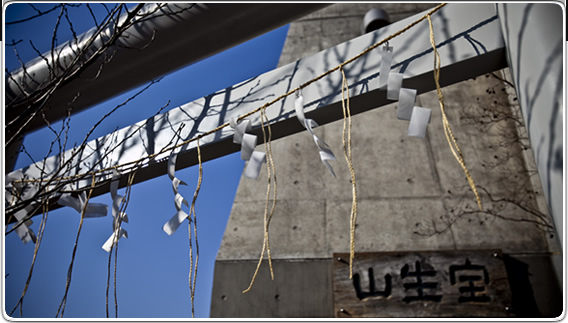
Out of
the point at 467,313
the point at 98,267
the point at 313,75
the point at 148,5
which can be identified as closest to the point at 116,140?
the point at 148,5

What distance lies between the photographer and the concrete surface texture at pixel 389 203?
305 cm

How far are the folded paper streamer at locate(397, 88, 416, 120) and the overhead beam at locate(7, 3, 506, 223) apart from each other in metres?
0.32

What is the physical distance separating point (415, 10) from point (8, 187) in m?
4.01

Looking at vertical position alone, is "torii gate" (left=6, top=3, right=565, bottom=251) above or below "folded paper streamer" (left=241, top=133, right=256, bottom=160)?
above

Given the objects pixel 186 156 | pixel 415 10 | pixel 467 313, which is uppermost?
pixel 415 10

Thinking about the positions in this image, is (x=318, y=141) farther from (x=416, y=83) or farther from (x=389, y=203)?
(x=389, y=203)

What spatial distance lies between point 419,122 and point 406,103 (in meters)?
0.10

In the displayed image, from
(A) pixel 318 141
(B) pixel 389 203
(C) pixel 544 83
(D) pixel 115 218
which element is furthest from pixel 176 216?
(B) pixel 389 203

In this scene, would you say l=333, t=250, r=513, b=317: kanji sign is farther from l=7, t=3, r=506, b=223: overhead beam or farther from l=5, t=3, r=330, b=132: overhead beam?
l=5, t=3, r=330, b=132: overhead beam

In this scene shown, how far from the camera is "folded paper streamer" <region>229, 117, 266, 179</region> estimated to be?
1.15 metres

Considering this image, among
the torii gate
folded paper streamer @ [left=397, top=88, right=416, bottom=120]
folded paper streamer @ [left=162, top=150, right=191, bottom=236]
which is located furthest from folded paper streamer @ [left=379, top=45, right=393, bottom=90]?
folded paper streamer @ [left=162, top=150, right=191, bottom=236]

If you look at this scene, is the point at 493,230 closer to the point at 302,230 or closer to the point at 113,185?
the point at 302,230

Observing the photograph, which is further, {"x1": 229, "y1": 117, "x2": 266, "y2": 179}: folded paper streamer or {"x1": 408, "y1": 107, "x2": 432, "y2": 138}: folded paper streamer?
{"x1": 229, "y1": 117, "x2": 266, "y2": 179}: folded paper streamer

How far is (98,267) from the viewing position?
2.74 meters
